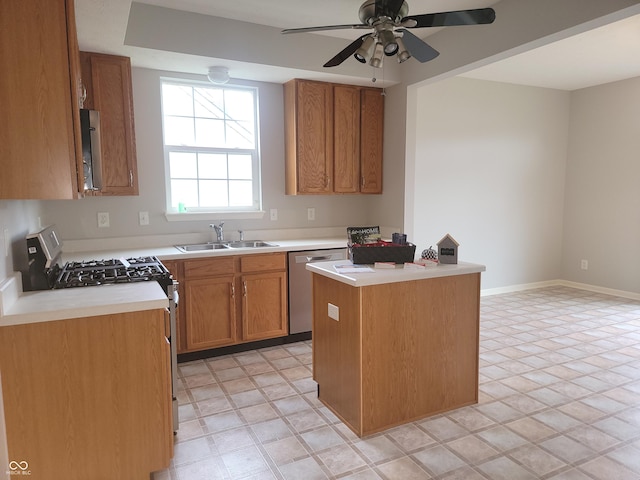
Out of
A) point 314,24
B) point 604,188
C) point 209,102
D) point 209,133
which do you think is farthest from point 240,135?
point 604,188

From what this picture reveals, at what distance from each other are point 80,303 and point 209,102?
8.80 feet

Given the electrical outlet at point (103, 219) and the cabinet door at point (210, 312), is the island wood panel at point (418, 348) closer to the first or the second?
the cabinet door at point (210, 312)

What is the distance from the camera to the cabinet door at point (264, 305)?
3.59 m

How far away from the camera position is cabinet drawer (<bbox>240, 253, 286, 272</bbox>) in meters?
3.54

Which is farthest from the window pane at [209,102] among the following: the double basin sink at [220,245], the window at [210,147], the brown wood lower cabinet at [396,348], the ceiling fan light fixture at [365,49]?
the brown wood lower cabinet at [396,348]

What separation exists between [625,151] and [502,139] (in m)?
1.49

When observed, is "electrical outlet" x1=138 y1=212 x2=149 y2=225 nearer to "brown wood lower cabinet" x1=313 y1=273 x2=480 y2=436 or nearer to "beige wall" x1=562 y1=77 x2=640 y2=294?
"brown wood lower cabinet" x1=313 y1=273 x2=480 y2=436

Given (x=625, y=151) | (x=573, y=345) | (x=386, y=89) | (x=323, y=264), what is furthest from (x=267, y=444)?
(x=625, y=151)

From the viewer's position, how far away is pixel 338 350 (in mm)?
2482

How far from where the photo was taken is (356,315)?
2.27 meters

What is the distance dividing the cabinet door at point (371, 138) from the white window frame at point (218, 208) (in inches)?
42.1

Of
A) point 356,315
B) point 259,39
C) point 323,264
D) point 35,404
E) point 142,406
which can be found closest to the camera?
point 35,404

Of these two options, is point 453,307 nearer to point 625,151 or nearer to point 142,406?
point 142,406

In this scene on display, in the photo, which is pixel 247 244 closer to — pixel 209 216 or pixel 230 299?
pixel 209 216
